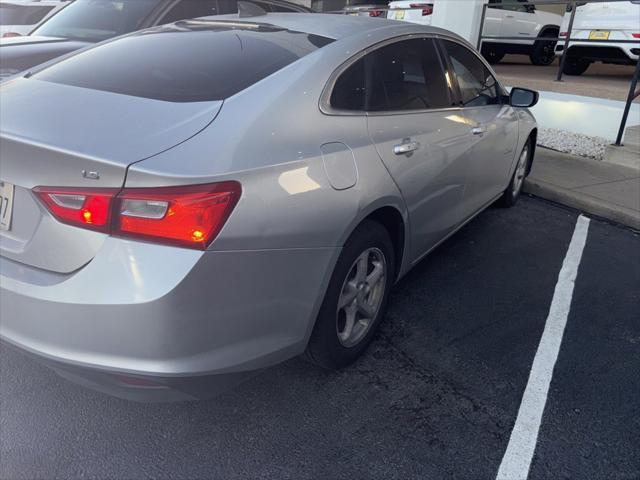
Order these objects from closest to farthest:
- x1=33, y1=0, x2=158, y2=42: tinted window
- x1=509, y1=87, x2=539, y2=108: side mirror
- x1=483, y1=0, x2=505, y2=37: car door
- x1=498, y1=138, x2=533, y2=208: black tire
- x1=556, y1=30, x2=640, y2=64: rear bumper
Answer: x1=509, y1=87, x2=539, y2=108: side mirror, x1=498, y1=138, x2=533, y2=208: black tire, x1=33, y1=0, x2=158, y2=42: tinted window, x1=556, y1=30, x2=640, y2=64: rear bumper, x1=483, y1=0, x2=505, y2=37: car door

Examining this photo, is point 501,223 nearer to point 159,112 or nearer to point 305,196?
point 305,196

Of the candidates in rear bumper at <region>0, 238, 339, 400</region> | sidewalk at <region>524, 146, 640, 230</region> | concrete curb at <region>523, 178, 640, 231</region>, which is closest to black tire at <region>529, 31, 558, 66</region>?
sidewalk at <region>524, 146, 640, 230</region>

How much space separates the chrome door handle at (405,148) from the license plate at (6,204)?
1692mm

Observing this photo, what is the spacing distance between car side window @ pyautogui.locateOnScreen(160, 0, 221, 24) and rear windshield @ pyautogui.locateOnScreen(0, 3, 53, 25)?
5.03 m

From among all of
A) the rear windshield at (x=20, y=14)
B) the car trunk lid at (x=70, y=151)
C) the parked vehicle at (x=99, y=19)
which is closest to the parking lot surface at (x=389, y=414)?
the car trunk lid at (x=70, y=151)

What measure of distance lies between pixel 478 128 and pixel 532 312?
4.17 ft

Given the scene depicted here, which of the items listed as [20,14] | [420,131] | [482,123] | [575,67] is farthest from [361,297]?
[20,14]

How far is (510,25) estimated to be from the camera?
12.4 meters

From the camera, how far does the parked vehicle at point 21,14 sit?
9.42m

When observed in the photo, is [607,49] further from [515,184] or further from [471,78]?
[471,78]

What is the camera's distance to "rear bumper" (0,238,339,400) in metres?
1.83

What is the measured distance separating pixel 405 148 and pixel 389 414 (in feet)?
4.29

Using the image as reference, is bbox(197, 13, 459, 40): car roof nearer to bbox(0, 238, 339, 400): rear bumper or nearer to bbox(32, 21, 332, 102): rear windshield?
bbox(32, 21, 332, 102): rear windshield

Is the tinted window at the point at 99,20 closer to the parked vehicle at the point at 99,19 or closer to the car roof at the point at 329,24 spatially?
the parked vehicle at the point at 99,19
